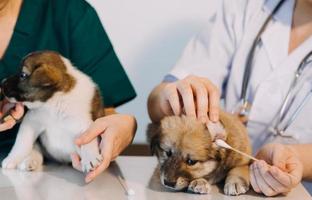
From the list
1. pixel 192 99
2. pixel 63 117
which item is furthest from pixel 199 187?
pixel 63 117

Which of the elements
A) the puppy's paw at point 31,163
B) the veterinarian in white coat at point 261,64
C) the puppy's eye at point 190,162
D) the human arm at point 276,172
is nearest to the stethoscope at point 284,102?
the veterinarian in white coat at point 261,64

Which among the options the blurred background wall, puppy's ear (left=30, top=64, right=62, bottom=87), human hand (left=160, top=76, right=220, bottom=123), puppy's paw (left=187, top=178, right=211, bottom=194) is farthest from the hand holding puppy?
the blurred background wall

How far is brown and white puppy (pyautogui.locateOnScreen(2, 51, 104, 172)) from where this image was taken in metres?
0.95

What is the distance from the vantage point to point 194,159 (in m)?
0.93

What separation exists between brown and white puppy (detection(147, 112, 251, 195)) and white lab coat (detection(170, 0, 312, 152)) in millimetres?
310

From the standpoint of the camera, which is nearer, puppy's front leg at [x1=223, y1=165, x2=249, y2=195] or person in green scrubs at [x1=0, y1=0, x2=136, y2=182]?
puppy's front leg at [x1=223, y1=165, x2=249, y2=195]

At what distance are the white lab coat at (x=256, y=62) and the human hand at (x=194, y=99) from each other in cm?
27

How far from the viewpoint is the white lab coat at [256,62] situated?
1247mm

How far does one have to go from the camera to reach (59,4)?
3.97 ft

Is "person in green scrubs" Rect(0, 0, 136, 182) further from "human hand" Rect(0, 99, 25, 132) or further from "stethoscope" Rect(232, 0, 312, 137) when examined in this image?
"stethoscope" Rect(232, 0, 312, 137)

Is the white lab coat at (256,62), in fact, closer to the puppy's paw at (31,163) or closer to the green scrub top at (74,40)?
the green scrub top at (74,40)

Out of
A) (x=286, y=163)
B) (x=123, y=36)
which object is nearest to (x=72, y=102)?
(x=286, y=163)

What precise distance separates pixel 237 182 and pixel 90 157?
0.25 metres

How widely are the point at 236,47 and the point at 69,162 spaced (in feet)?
1.67
